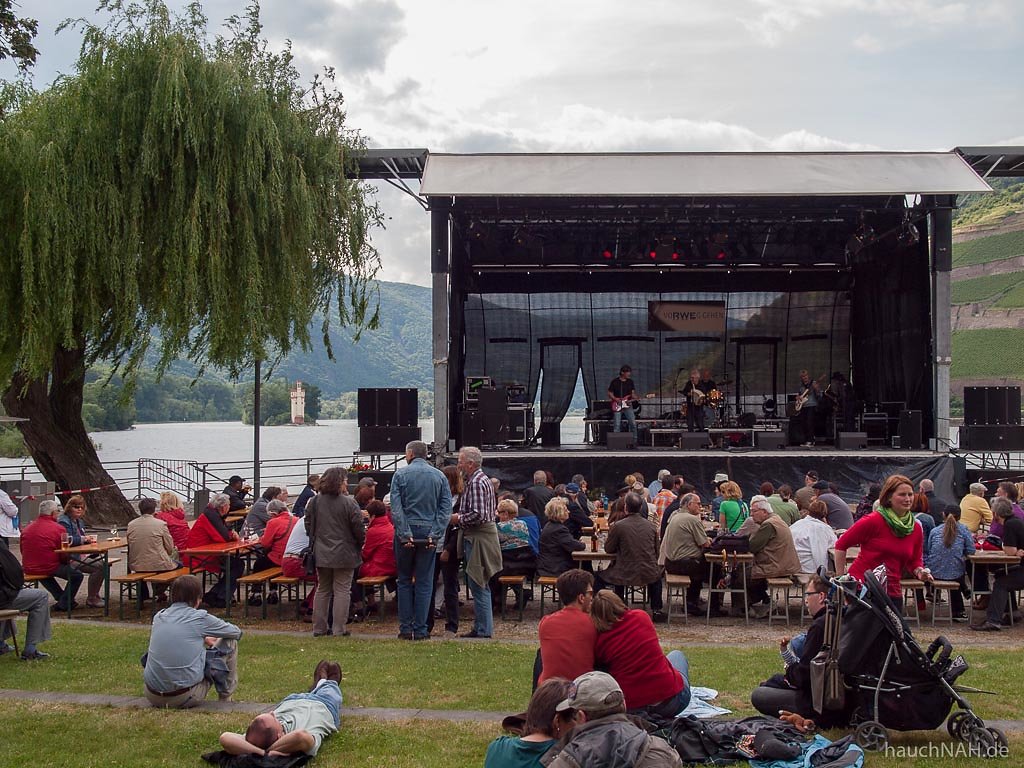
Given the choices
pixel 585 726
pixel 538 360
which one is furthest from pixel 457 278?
pixel 585 726

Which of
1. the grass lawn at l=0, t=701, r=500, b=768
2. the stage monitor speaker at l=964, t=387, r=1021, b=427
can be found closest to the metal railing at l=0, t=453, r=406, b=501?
the stage monitor speaker at l=964, t=387, r=1021, b=427

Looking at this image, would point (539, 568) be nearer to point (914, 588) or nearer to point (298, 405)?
point (914, 588)

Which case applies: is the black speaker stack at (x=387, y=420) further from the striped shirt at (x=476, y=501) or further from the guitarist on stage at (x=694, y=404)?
the striped shirt at (x=476, y=501)

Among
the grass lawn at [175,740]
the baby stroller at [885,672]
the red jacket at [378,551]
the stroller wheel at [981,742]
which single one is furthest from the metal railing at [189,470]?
the stroller wheel at [981,742]

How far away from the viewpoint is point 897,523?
19.1 feet

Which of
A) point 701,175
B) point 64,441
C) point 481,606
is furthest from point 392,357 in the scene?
point 481,606

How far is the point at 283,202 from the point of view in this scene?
1370 cm

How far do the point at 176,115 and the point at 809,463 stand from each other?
36.0 feet

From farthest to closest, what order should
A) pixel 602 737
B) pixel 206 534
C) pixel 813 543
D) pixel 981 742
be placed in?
pixel 206 534, pixel 813 543, pixel 981 742, pixel 602 737

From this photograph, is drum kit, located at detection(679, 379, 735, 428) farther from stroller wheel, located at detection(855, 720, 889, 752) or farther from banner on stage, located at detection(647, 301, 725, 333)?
stroller wheel, located at detection(855, 720, 889, 752)

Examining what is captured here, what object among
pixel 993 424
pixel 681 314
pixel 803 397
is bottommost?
pixel 993 424

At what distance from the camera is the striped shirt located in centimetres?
776

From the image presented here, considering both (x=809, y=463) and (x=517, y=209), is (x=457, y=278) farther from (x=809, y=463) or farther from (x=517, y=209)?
(x=809, y=463)

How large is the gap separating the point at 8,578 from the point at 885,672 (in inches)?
221
